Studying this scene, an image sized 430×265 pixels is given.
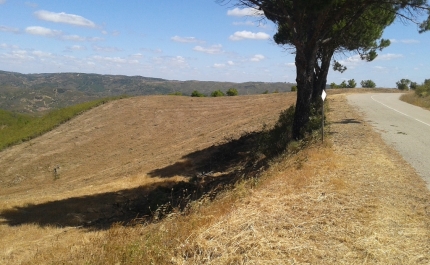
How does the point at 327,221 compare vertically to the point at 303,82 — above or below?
below

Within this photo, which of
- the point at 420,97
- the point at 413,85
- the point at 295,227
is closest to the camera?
the point at 295,227

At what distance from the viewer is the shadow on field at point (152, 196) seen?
1291cm

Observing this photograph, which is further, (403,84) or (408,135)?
(403,84)

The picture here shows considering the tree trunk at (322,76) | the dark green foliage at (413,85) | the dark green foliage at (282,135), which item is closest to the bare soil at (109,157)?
the tree trunk at (322,76)

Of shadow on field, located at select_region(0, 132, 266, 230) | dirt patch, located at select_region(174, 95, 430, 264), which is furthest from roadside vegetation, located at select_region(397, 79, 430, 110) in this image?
dirt patch, located at select_region(174, 95, 430, 264)

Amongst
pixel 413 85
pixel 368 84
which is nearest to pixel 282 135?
pixel 413 85

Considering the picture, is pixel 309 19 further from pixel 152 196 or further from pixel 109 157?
pixel 109 157

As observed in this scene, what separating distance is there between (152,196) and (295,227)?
966 centimetres

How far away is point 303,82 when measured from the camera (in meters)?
13.5

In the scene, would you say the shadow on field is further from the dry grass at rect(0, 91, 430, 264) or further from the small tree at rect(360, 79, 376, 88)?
the small tree at rect(360, 79, 376, 88)

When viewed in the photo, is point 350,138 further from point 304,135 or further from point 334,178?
point 334,178

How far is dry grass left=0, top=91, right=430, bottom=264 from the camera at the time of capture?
5.11 meters

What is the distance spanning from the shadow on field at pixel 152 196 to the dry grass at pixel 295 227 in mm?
3296

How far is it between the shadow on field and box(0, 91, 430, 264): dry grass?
10.8ft
